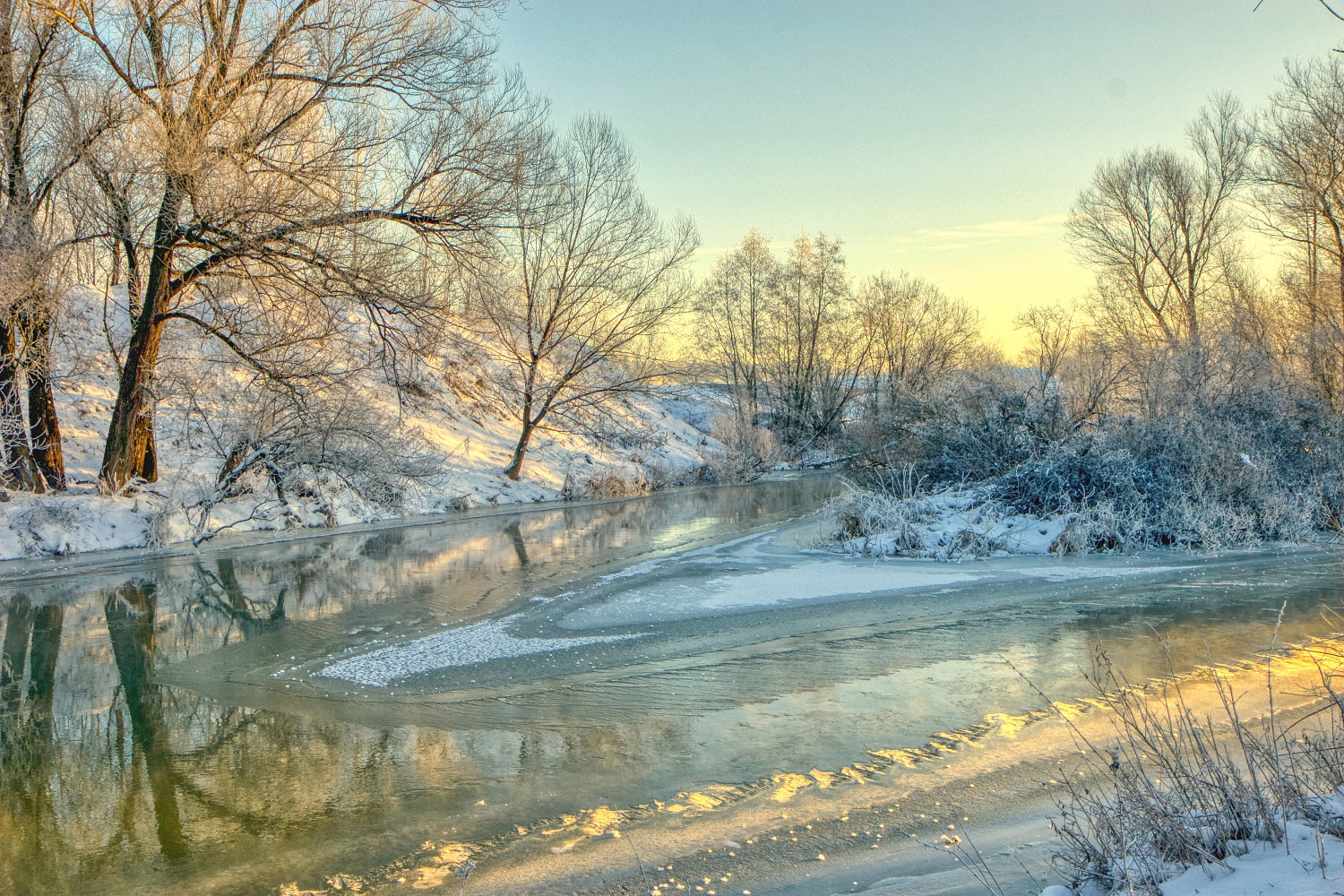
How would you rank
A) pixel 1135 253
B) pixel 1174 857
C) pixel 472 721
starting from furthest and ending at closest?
pixel 1135 253 → pixel 472 721 → pixel 1174 857

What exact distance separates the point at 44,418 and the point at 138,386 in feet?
5.41

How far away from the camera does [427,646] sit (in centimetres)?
826

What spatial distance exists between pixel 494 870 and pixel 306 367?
41.6ft

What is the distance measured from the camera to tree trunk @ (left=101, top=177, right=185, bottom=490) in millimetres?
15188

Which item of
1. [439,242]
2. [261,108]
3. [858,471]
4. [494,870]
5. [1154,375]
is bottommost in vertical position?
[494,870]

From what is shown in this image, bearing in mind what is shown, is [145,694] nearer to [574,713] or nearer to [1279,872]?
[574,713]

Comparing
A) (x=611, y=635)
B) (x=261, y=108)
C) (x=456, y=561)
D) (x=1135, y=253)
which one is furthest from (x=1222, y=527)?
(x=1135, y=253)

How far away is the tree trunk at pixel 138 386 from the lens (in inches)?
598

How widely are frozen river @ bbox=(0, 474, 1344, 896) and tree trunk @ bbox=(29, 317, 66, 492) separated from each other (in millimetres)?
3786

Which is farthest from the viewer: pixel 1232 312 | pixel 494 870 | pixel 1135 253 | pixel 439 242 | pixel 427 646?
pixel 1135 253

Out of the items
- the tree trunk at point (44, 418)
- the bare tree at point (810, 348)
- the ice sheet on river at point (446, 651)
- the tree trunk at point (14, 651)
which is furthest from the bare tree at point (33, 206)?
the bare tree at point (810, 348)

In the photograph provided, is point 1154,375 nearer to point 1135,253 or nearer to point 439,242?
point 439,242

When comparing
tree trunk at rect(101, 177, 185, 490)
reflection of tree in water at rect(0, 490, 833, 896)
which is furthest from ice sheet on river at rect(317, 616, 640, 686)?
tree trunk at rect(101, 177, 185, 490)

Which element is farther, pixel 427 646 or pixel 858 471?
pixel 858 471
